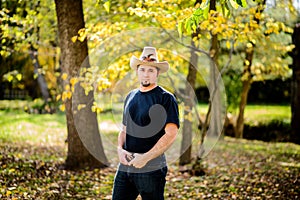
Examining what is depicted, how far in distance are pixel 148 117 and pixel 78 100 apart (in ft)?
14.2

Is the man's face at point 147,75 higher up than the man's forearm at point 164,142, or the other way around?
the man's face at point 147,75

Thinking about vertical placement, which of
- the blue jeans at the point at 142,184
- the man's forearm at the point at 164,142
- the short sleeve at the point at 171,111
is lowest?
the blue jeans at the point at 142,184

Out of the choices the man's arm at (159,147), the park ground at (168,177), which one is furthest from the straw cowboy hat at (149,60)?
the park ground at (168,177)

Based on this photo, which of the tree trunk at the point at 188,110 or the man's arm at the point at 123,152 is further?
the tree trunk at the point at 188,110

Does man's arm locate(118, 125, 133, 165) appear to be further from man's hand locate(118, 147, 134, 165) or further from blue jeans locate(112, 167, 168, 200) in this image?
blue jeans locate(112, 167, 168, 200)

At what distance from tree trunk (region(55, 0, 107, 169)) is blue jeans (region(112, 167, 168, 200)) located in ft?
13.6

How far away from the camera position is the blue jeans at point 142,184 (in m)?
3.62

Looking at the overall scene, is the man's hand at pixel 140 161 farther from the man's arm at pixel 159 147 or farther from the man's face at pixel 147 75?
the man's face at pixel 147 75

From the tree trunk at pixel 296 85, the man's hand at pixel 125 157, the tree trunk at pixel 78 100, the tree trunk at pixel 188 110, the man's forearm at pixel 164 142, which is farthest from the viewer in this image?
the tree trunk at pixel 296 85

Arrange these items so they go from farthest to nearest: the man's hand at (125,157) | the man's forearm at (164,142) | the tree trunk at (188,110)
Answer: the tree trunk at (188,110) < the man's hand at (125,157) < the man's forearm at (164,142)

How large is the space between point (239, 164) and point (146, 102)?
6.51 metres

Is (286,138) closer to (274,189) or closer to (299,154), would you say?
(299,154)

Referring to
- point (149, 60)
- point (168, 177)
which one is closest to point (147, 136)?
point (149, 60)

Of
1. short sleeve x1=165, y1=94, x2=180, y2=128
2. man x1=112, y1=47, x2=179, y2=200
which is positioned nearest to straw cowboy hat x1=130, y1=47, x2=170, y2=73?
man x1=112, y1=47, x2=179, y2=200
